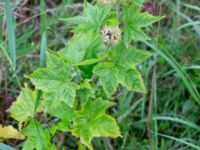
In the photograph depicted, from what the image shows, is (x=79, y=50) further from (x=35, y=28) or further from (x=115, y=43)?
(x=35, y=28)

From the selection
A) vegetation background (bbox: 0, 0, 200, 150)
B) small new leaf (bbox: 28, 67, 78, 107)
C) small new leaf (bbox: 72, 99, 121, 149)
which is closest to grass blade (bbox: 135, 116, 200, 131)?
vegetation background (bbox: 0, 0, 200, 150)

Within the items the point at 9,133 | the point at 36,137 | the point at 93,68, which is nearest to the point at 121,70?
the point at 93,68

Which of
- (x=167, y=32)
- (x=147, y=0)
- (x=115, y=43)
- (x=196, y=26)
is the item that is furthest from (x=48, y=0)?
(x=115, y=43)

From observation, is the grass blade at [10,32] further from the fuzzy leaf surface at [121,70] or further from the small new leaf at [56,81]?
the fuzzy leaf surface at [121,70]

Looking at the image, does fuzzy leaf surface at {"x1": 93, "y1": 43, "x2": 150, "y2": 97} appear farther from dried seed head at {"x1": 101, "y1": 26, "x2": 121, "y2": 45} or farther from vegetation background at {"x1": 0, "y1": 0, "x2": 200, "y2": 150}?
vegetation background at {"x1": 0, "y1": 0, "x2": 200, "y2": 150}

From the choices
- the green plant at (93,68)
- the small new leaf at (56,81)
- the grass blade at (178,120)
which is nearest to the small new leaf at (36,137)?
the green plant at (93,68)

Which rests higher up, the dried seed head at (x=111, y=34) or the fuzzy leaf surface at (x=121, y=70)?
the dried seed head at (x=111, y=34)
